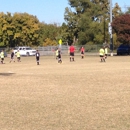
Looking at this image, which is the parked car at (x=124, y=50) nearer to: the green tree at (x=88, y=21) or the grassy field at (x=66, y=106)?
the green tree at (x=88, y=21)

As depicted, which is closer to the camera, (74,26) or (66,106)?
(66,106)

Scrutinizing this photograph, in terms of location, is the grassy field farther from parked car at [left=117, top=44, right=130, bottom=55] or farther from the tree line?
the tree line

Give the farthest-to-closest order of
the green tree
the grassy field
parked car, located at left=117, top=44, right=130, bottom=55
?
the green tree, parked car, located at left=117, top=44, right=130, bottom=55, the grassy field

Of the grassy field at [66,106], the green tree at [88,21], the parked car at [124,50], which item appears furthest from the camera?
the green tree at [88,21]

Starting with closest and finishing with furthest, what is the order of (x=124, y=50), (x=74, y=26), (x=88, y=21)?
1. (x=124, y=50)
2. (x=88, y=21)
3. (x=74, y=26)

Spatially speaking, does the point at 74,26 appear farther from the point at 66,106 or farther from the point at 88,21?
the point at 66,106

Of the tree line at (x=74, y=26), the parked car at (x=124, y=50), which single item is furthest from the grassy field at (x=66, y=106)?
the tree line at (x=74, y=26)

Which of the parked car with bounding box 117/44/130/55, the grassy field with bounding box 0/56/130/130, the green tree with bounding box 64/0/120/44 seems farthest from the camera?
the green tree with bounding box 64/0/120/44

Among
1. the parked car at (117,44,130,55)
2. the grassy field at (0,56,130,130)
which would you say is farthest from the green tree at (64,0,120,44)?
the grassy field at (0,56,130,130)

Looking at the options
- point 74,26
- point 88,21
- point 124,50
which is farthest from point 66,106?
point 74,26

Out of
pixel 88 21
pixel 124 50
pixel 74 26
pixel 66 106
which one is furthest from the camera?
pixel 74 26

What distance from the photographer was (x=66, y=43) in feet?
313

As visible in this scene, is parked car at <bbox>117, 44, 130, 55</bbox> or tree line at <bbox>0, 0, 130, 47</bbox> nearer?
parked car at <bbox>117, 44, 130, 55</bbox>

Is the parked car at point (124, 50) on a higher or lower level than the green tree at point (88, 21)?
lower
